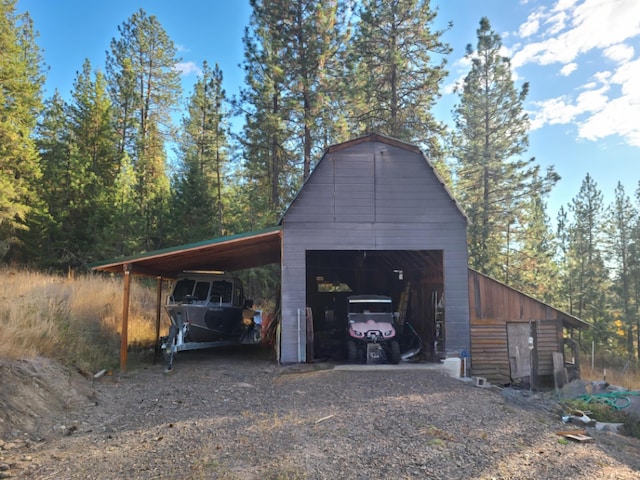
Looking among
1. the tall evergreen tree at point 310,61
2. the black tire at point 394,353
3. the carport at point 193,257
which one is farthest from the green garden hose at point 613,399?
the tall evergreen tree at point 310,61

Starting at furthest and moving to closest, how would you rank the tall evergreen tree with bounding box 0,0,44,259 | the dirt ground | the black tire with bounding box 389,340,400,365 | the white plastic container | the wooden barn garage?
the tall evergreen tree with bounding box 0,0,44,259, the black tire with bounding box 389,340,400,365, the wooden barn garage, the white plastic container, the dirt ground

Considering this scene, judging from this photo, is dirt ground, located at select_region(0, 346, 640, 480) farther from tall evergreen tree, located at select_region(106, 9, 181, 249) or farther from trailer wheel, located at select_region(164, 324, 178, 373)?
tall evergreen tree, located at select_region(106, 9, 181, 249)

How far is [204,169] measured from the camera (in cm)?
2812

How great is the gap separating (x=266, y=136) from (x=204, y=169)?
7796mm

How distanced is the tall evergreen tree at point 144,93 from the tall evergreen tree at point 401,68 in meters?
12.6

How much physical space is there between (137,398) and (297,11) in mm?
19136

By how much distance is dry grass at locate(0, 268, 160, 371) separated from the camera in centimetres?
925

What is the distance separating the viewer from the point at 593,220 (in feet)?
109

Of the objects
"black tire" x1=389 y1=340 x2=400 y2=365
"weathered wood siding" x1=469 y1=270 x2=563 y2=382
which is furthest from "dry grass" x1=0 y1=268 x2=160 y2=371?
"weathered wood siding" x1=469 y1=270 x2=563 y2=382

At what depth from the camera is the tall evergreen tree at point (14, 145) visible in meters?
18.9

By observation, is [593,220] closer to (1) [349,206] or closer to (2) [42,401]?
(1) [349,206]

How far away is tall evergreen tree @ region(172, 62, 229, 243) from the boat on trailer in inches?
330

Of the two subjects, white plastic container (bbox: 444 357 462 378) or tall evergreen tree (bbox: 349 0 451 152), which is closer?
white plastic container (bbox: 444 357 462 378)

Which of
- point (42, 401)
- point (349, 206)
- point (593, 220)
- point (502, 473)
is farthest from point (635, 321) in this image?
point (42, 401)
